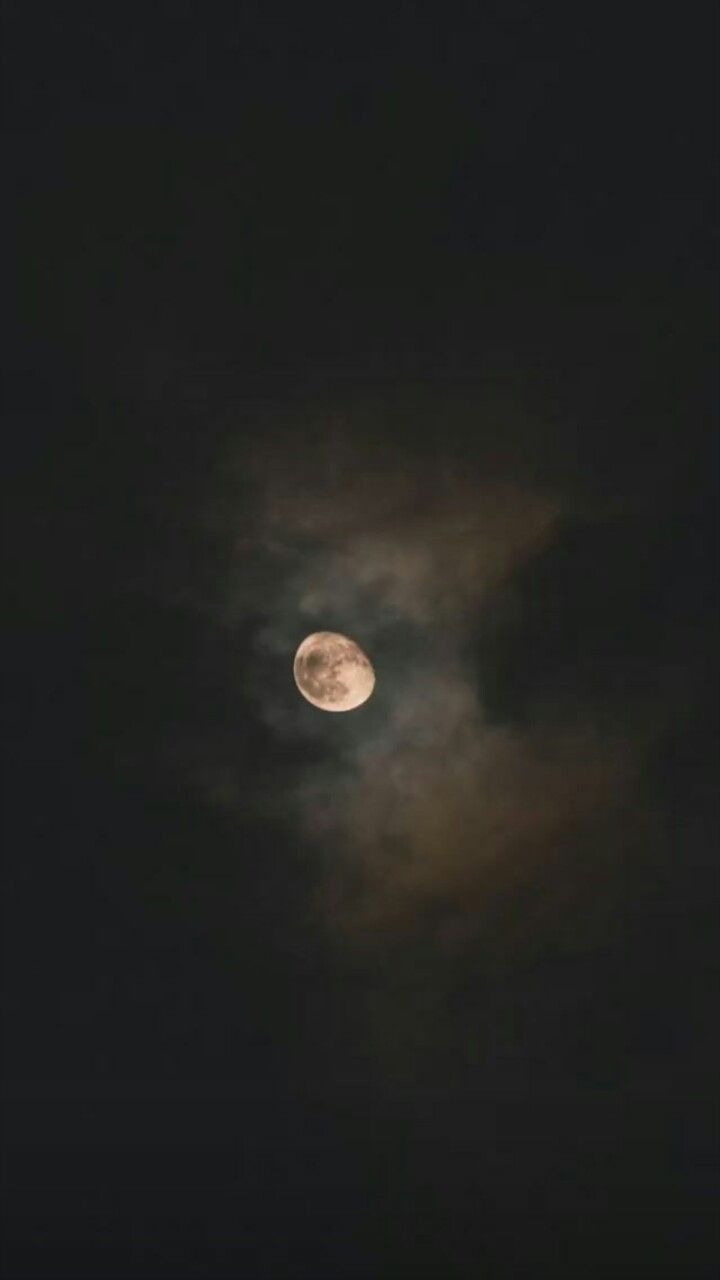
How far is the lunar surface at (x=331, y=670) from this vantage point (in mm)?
24438

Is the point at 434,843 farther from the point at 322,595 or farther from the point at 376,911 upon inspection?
the point at 322,595

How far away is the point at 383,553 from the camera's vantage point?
24531mm

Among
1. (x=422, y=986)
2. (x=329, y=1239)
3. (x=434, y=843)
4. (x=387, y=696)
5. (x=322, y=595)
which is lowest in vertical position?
(x=329, y=1239)

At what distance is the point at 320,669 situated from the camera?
80.8ft

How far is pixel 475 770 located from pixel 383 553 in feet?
17.9

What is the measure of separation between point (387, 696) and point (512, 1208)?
15635mm

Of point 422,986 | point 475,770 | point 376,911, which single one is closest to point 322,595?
point 475,770

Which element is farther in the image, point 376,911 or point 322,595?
point 376,911

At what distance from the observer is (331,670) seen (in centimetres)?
2461

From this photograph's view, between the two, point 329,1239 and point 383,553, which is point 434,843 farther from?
point 329,1239

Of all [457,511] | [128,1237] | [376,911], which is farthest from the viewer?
[128,1237]

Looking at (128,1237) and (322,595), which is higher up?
(322,595)

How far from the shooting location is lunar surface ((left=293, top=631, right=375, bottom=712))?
24.4 meters

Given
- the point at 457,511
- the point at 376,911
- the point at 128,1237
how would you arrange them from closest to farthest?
the point at 457,511 → the point at 376,911 → the point at 128,1237
